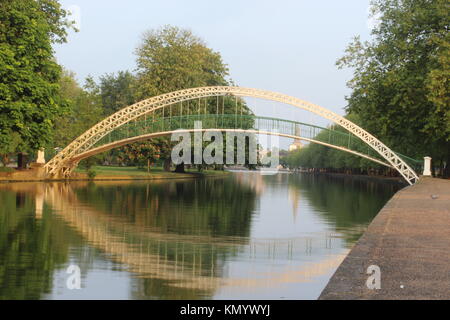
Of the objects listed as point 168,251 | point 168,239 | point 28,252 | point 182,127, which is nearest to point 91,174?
point 182,127

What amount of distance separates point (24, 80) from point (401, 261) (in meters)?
35.0

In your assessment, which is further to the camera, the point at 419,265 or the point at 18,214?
the point at 18,214

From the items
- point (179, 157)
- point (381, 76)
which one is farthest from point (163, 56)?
point (381, 76)

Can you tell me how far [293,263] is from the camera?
502 inches

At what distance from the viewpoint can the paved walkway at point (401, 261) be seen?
7883 millimetres

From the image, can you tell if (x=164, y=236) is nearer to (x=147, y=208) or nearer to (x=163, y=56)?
(x=147, y=208)

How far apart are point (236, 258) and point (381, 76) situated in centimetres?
3745

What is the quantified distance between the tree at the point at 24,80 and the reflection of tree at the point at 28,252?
61.4ft

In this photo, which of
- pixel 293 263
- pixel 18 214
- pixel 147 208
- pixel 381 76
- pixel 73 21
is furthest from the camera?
pixel 73 21

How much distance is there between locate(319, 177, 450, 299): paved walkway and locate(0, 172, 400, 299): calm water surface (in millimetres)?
816

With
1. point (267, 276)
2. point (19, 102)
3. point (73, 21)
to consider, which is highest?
point (73, 21)

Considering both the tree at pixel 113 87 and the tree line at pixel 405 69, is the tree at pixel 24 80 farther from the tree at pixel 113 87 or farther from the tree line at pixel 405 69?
the tree at pixel 113 87

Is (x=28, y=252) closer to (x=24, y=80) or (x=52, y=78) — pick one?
(x=24, y=80)

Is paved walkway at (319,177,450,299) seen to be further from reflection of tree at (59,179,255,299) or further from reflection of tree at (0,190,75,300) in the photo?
reflection of tree at (0,190,75,300)
